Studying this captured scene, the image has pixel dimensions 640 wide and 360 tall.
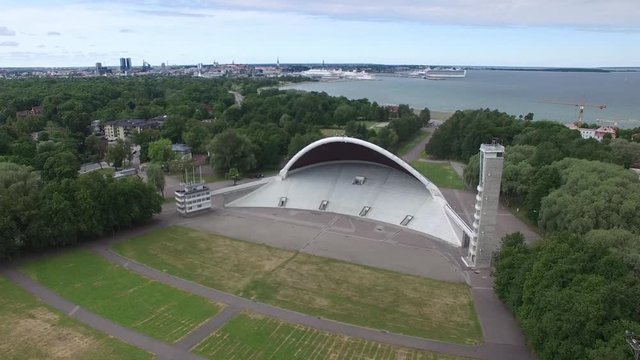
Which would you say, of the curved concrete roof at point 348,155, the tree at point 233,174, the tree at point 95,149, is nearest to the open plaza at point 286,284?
the curved concrete roof at point 348,155

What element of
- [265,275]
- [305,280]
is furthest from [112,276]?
[305,280]

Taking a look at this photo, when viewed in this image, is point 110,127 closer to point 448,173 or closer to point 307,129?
point 307,129

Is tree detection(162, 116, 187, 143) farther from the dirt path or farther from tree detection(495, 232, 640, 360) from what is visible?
tree detection(495, 232, 640, 360)

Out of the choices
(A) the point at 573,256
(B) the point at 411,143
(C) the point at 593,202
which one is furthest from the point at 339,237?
(B) the point at 411,143

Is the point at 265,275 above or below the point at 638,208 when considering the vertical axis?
below

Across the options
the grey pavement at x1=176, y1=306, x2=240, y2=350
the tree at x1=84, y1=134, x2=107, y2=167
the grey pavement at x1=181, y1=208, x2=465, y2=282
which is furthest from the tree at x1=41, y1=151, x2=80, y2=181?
the grey pavement at x1=176, y1=306, x2=240, y2=350

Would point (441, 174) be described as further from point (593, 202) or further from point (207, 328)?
point (207, 328)
